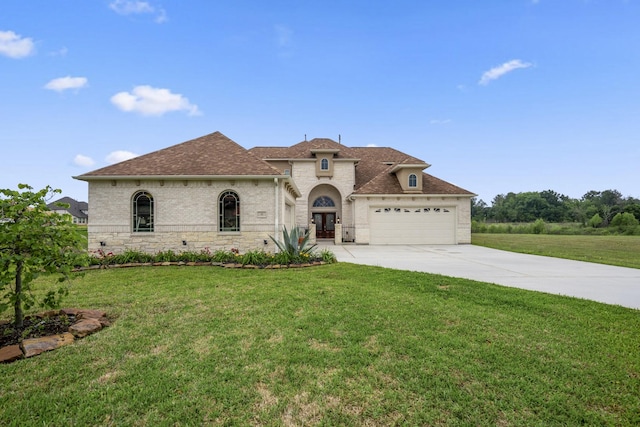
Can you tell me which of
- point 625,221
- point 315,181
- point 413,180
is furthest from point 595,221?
point 315,181

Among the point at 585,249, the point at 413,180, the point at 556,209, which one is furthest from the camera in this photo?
the point at 556,209

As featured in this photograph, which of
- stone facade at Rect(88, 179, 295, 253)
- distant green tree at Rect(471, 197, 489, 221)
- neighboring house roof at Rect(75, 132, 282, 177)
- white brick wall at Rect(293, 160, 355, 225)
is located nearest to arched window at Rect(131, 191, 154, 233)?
stone facade at Rect(88, 179, 295, 253)

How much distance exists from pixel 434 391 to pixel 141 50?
16.3 meters

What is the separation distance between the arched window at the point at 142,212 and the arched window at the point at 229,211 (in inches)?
117

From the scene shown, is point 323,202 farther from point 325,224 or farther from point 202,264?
point 202,264

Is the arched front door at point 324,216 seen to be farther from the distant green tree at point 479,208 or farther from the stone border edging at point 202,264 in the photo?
the distant green tree at point 479,208

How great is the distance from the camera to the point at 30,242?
332 cm

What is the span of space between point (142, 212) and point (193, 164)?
2984 millimetres

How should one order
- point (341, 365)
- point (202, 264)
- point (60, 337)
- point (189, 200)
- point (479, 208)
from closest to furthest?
point (341, 365)
point (60, 337)
point (202, 264)
point (189, 200)
point (479, 208)

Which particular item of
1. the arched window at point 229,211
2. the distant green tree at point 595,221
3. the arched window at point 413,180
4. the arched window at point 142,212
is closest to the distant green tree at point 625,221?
the distant green tree at point 595,221

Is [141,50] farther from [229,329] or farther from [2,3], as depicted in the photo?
[229,329]

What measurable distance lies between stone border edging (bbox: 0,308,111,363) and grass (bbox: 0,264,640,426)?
212mm

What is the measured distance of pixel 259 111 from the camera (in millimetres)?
19266

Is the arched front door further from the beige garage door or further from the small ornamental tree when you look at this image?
the small ornamental tree
